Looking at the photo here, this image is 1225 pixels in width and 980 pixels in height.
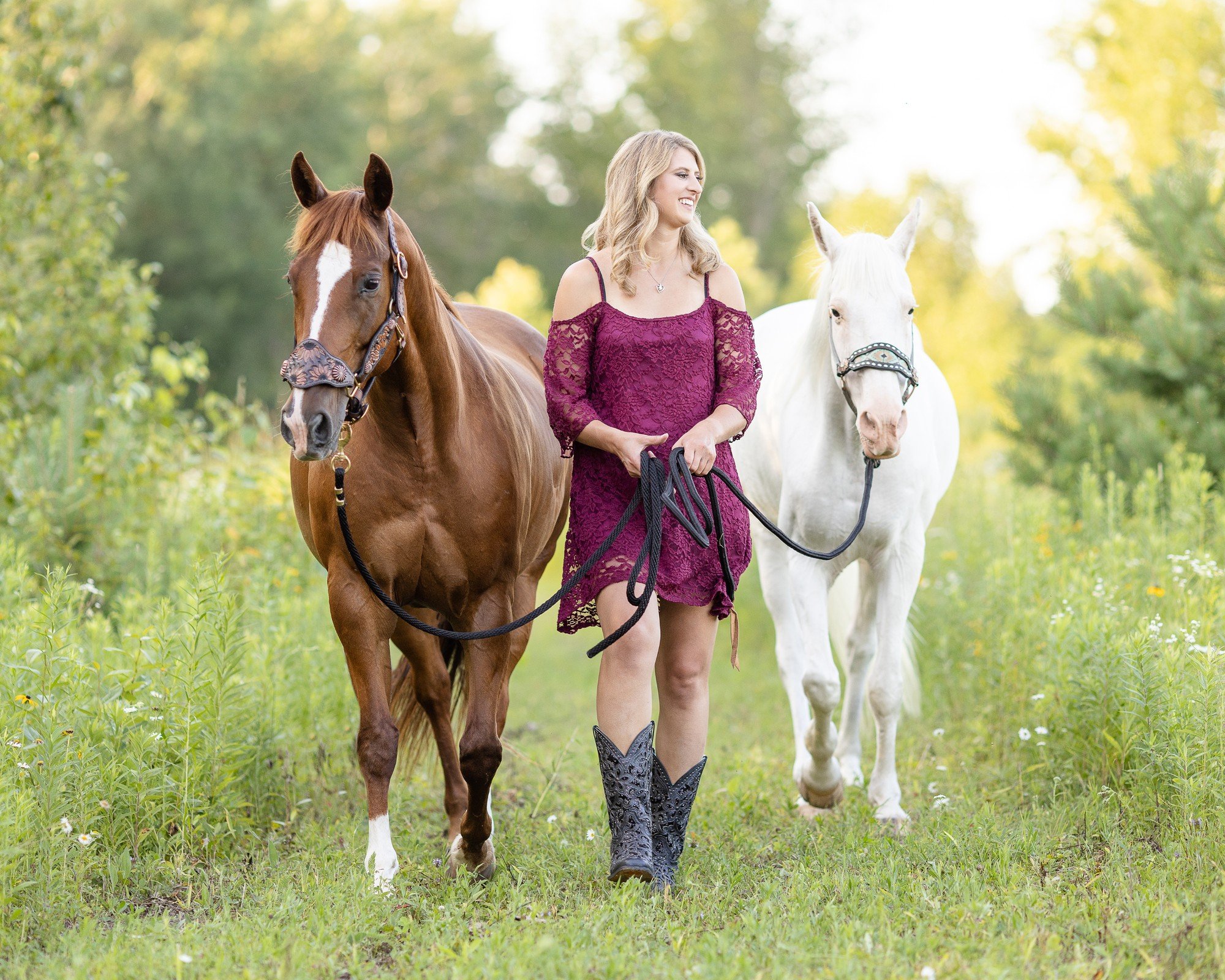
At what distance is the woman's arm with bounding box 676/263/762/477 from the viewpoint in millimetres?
3281

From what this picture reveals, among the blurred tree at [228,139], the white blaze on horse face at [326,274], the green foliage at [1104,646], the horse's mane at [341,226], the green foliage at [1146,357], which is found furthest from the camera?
the blurred tree at [228,139]

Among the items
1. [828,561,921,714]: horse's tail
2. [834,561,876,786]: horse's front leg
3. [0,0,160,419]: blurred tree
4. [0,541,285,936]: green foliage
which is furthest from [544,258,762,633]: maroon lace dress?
[0,0,160,419]: blurred tree

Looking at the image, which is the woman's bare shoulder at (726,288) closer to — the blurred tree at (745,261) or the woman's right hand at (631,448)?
the woman's right hand at (631,448)

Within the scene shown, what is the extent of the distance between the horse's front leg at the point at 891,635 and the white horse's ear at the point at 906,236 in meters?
1.05

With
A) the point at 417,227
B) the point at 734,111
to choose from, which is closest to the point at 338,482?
the point at 417,227

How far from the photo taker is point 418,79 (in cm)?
3625

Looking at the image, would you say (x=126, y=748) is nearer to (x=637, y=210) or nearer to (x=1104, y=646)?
(x=637, y=210)

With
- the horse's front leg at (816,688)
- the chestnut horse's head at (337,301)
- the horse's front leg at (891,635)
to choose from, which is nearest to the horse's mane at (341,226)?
the chestnut horse's head at (337,301)

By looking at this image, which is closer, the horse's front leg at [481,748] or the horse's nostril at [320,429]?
the horse's nostril at [320,429]

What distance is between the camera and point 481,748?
11.6 ft

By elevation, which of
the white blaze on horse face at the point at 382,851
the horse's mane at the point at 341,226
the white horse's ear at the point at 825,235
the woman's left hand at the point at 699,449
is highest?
the white horse's ear at the point at 825,235

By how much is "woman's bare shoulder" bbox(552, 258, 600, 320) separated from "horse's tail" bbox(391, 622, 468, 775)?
153cm

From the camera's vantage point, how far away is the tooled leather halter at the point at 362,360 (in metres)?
2.78

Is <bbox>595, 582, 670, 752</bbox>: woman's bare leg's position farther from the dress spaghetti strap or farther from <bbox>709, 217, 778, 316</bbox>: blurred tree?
<bbox>709, 217, 778, 316</bbox>: blurred tree
